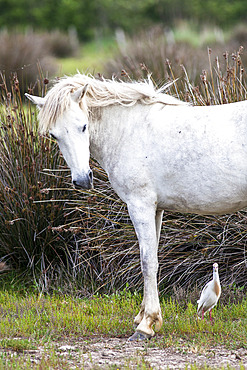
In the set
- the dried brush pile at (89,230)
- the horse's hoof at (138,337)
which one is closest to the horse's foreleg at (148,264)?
the horse's hoof at (138,337)

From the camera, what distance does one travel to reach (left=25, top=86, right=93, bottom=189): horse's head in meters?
4.08

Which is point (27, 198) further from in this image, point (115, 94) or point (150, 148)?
point (150, 148)

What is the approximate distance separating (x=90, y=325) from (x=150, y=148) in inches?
61.7

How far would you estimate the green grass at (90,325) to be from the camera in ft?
13.3

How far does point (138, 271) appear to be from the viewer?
568 centimetres

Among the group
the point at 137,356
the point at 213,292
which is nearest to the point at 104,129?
the point at 213,292

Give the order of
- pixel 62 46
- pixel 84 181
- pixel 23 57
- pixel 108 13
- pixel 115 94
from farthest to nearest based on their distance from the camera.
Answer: pixel 108 13, pixel 62 46, pixel 23 57, pixel 115 94, pixel 84 181

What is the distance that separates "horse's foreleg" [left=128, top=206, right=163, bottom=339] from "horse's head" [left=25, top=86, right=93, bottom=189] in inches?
19.2

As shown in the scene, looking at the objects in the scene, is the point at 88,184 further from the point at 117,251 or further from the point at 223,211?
the point at 117,251

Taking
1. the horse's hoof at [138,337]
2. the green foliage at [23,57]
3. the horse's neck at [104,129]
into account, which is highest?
the horse's neck at [104,129]

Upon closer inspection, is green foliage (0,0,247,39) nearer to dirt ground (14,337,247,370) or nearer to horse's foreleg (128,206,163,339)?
horse's foreleg (128,206,163,339)

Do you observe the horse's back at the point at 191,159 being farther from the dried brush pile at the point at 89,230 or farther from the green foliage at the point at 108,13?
the green foliage at the point at 108,13

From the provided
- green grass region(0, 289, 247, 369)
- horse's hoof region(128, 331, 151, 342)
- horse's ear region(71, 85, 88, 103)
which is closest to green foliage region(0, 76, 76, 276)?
green grass region(0, 289, 247, 369)

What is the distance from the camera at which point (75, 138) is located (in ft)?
13.5
